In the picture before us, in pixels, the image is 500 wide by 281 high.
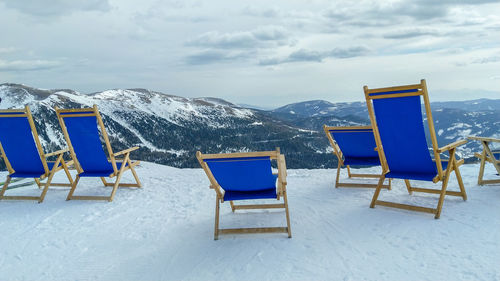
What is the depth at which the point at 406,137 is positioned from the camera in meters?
4.52

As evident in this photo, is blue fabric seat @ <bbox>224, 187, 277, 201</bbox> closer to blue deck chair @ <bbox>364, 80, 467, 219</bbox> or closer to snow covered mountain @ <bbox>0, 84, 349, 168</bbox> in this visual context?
blue deck chair @ <bbox>364, 80, 467, 219</bbox>

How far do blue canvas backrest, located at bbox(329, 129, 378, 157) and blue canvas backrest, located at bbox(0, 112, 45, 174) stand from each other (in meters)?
4.90

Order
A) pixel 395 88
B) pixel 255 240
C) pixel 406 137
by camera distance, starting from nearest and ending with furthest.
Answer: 1. pixel 255 240
2. pixel 395 88
3. pixel 406 137

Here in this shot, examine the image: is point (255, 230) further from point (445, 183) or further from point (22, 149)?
point (22, 149)

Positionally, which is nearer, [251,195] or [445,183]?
[251,195]

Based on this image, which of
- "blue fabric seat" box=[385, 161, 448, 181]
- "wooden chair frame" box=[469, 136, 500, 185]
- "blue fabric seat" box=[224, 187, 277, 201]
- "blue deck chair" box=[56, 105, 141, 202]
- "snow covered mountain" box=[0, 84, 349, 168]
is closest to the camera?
"blue fabric seat" box=[224, 187, 277, 201]

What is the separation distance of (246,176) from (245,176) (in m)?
0.01

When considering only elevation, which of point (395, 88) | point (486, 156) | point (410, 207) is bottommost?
point (410, 207)

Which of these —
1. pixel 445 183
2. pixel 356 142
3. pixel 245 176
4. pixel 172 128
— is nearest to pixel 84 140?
pixel 245 176

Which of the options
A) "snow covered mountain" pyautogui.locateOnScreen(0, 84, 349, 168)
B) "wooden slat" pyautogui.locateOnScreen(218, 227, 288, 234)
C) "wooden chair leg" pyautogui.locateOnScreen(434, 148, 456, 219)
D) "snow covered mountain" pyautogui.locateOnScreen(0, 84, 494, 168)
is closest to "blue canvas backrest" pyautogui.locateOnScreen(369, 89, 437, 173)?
"wooden chair leg" pyautogui.locateOnScreen(434, 148, 456, 219)

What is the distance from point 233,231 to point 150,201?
230 cm

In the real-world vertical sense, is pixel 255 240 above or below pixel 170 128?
above

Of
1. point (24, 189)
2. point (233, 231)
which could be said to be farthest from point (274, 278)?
point (24, 189)

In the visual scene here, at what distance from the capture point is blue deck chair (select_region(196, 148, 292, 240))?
3.84 m
